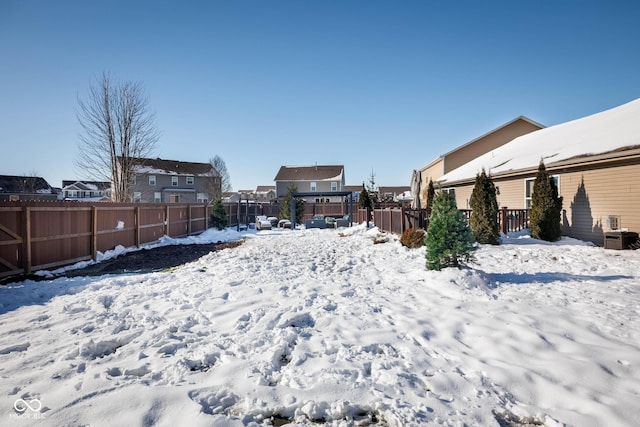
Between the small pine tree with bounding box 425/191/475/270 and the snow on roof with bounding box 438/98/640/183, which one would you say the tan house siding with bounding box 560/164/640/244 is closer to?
the snow on roof with bounding box 438/98/640/183

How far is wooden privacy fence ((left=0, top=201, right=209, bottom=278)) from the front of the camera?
295 inches

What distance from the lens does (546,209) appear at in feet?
36.2

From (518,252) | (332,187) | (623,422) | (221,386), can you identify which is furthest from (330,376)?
(332,187)

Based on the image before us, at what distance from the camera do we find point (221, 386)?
9.32 feet

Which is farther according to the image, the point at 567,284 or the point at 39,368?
the point at 567,284

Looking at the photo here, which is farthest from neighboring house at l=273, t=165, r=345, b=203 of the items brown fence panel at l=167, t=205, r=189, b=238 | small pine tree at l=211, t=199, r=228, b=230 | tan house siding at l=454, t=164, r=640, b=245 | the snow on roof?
tan house siding at l=454, t=164, r=640, b=245

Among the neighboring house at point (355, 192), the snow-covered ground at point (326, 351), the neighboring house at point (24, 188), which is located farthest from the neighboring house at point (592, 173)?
the neighboring house at point (24, 188)

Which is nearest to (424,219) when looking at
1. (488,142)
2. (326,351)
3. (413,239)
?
(413,239)

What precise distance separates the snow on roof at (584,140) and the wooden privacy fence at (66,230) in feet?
46.8

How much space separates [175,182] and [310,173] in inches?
730

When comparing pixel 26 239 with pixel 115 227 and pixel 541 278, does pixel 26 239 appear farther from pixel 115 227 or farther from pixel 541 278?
pixel 541 278

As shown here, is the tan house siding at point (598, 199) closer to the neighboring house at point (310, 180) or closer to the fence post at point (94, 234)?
the fence post at point (94, 234)

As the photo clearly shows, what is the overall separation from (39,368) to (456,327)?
4659mm

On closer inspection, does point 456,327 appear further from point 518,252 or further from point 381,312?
point 518,252
